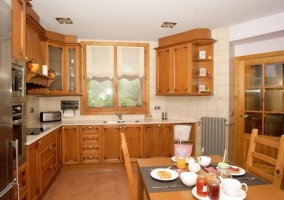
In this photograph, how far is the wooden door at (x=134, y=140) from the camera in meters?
3.51

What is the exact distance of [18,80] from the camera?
1756 mm

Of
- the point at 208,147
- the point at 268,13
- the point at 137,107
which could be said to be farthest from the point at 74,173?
the point at 268,13

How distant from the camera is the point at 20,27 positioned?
1.91 metres

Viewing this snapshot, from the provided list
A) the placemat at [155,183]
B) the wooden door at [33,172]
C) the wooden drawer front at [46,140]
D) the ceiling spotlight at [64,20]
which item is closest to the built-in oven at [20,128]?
the wooden door at [33,172]

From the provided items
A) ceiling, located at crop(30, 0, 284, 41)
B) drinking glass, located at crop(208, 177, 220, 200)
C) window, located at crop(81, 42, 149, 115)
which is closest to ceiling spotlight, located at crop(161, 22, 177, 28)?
ceiling, located at crop(30, 0, 284, 41)

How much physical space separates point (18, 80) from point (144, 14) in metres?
1.88

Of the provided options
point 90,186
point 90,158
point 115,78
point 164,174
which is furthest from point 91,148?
point 164,174

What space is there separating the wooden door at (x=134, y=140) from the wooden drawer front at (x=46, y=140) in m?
1.20

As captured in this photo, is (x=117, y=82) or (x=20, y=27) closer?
(x=20, y=27)

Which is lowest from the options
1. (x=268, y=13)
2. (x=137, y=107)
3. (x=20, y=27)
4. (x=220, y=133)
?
(x=220, y=133)

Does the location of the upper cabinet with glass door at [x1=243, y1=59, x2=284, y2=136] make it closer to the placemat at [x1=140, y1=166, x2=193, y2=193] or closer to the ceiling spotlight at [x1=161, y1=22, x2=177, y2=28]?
the ceiling spotlight at [x1=161, y1=22, x2=177, y2=28]

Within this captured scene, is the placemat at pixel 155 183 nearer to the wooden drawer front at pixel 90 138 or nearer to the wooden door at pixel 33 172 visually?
the wooden door at pixel 33 172

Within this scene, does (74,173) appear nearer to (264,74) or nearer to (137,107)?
(137,107)

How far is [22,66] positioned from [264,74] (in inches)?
134
